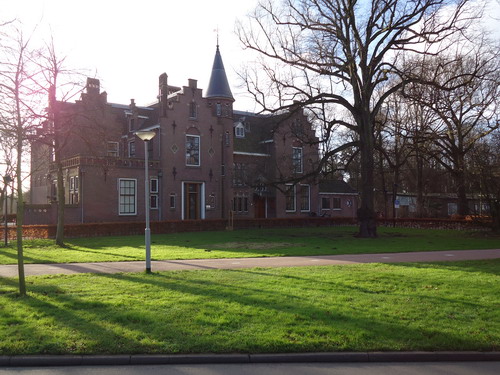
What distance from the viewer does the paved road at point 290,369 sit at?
584cm

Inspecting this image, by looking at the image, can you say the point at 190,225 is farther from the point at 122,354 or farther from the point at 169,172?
the point at 122,354

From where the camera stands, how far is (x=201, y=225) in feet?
119

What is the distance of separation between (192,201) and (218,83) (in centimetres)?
1292

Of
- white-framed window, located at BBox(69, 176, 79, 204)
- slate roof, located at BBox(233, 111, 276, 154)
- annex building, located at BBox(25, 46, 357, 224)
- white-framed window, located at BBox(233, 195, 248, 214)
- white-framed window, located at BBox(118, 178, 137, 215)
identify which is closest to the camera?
annex building, located at BBox(25, 46, 357, 224)

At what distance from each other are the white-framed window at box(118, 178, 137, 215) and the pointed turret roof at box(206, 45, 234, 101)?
13291 millimetres

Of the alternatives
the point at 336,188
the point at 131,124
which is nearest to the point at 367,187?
the point at 131,124

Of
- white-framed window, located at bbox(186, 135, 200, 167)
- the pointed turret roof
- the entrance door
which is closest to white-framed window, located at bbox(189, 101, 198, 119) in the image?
white-framed window, located at bbox(186, 135, 200, 167)

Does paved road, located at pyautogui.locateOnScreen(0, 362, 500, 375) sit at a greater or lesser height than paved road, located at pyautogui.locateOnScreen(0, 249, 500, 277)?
lesser

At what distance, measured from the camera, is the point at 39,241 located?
83.0 feet

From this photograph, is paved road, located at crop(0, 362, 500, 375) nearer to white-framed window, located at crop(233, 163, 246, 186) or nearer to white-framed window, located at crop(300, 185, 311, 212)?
white-framed window, located at crop(233, 163, 246, 186)

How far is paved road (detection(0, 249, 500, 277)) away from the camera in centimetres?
1388

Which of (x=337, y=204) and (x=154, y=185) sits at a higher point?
(x=154, y=185)

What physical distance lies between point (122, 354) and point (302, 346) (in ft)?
8.51

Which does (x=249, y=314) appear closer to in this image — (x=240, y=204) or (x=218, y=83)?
(x=240, y=204)
